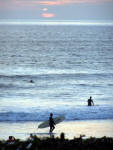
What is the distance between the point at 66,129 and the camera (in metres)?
26.5

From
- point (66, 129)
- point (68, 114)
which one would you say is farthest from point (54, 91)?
point (66, 129)

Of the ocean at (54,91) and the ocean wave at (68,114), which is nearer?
the ocean wave at (68,114)

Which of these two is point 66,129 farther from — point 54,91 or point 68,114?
point 54,91

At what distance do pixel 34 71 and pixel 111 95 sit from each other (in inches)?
1065

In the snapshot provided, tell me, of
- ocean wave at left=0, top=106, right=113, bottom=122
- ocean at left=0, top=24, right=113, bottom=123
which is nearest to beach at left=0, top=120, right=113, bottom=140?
ocean wave at left=0, top=106, right=113, bottom=122

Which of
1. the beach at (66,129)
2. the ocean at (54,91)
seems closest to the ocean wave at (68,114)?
the ocean at (54,91)

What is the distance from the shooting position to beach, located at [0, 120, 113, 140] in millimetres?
24656

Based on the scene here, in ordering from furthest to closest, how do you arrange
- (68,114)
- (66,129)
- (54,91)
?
(54,91)
(68,114)
(66,129)

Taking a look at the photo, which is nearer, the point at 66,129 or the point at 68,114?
the point at 66,129

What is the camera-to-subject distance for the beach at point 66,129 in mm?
24656

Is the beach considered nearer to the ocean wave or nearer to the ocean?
the ocean wave

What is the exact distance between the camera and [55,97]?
140 ft

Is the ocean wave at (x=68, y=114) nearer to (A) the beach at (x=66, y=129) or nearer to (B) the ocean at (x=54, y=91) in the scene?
(B) the ocean at (x=54, y=91)

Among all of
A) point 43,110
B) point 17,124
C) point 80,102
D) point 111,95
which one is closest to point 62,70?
point 111,95
